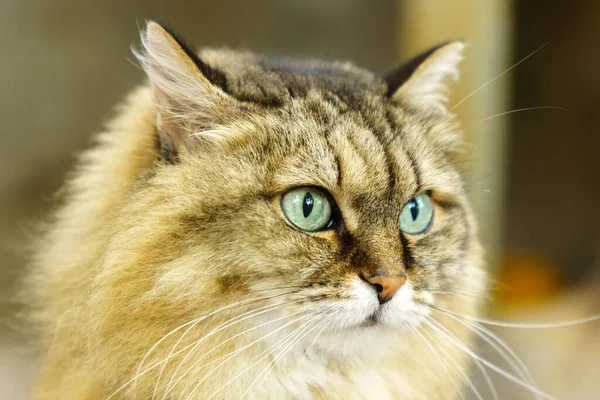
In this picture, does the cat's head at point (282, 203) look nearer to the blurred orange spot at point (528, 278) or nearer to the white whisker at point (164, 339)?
the white whisker at point (164, 339)

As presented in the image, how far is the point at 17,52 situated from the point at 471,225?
2.23 m

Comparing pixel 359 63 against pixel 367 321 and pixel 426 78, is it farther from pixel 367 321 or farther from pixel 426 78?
pixel 367 321

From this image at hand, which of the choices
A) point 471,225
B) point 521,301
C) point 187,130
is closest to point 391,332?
point 471,225

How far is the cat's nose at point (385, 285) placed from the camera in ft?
3.41

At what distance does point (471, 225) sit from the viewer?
4.60ft

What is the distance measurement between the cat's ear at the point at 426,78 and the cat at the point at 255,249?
65mm

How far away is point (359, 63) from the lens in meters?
2.72

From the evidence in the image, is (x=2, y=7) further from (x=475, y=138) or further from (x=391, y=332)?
(x=391, y=332)

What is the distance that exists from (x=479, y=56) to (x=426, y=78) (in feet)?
3.05

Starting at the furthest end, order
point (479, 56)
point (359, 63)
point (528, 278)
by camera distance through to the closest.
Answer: point (528, 278)
point (359, 63)
point (479, 56)

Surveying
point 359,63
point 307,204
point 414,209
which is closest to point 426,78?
point 414,209

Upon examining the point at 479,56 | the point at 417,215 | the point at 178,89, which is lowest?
the point at 417,215

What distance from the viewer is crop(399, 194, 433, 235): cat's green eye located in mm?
1216

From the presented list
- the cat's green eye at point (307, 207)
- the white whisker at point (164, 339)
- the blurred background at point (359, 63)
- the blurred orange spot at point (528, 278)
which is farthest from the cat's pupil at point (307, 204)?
the blurred orange spot at point (528, 278)
